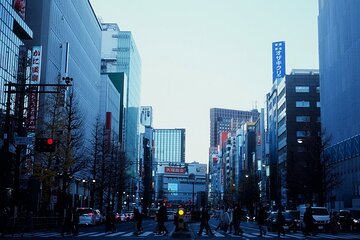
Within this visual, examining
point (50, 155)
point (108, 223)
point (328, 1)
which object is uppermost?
point (328, 1)

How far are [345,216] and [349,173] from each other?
24006 mm

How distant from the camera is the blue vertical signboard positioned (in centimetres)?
11198

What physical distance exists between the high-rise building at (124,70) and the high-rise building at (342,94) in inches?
2487

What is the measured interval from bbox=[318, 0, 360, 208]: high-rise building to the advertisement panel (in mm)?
40530

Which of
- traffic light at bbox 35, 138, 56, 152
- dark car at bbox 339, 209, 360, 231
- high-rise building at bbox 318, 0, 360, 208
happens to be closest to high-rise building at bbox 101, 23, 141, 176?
high-rise building at bbox 318, 0, 360, 208

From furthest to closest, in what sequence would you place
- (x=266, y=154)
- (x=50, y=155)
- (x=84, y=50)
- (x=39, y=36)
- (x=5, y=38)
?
(x=266, y=154) < (x=84, y=50) < (x=39, y=36) < (x=5, y=38) < (x=50, y=155)

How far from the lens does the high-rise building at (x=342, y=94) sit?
65.9m

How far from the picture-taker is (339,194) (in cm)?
7288

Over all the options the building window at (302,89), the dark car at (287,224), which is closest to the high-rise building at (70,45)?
the dark car at (287,224)

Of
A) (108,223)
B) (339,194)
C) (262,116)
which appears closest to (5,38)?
(108,223)

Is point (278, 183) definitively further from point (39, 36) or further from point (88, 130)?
point (39, 36)

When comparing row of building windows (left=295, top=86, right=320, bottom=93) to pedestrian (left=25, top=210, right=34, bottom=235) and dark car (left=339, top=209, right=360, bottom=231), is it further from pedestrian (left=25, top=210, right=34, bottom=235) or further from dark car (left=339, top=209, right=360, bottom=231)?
pedestrian (left=25, top=210, right=34, bottom=235)

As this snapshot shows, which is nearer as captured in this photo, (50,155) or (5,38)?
(50,155)

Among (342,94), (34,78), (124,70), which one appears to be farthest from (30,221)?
(124,70)
